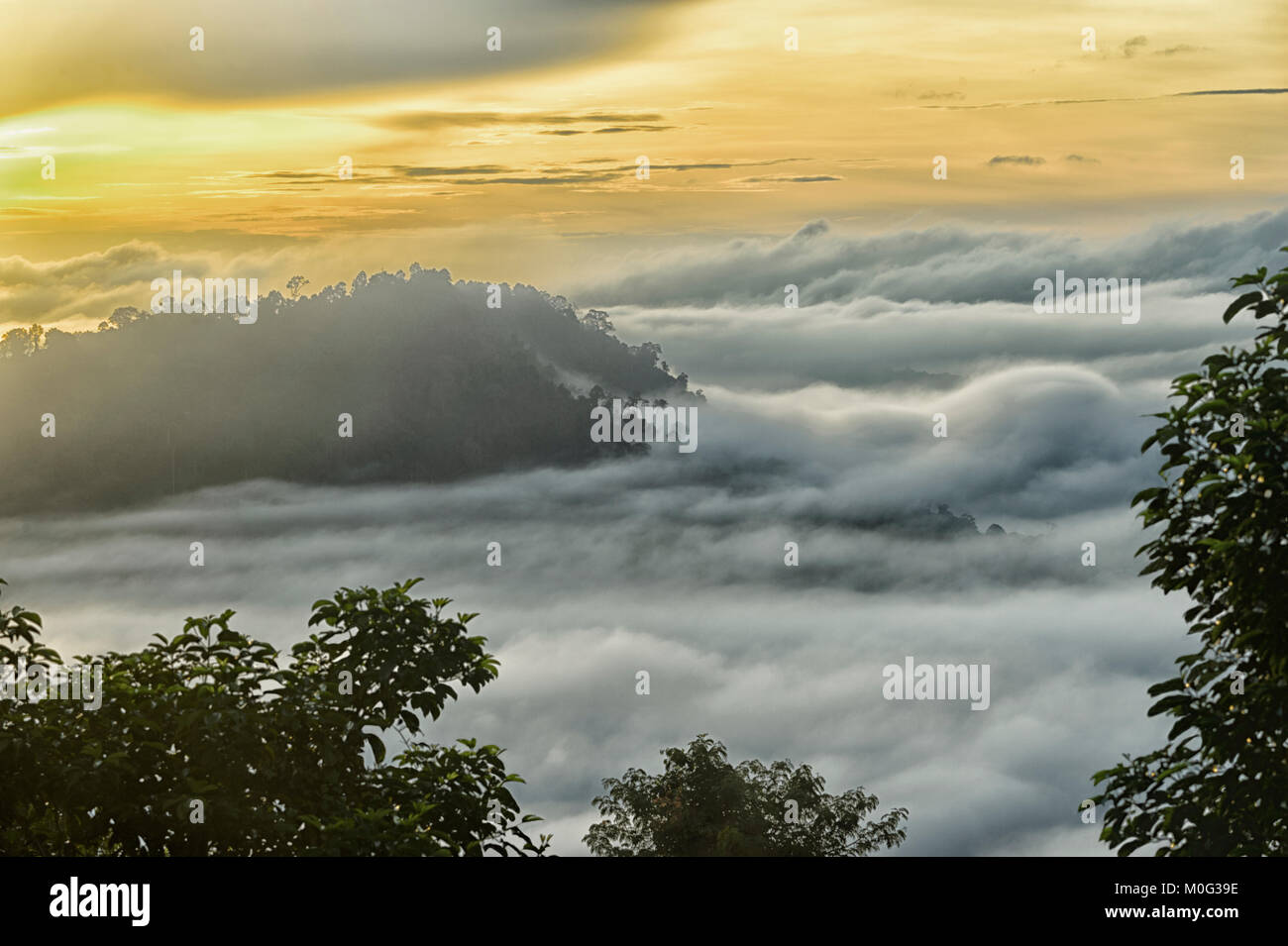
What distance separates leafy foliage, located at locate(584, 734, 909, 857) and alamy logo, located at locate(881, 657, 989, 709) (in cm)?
9428

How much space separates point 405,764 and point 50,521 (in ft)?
526

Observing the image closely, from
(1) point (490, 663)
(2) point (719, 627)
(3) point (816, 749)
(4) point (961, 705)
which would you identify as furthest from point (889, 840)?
(2) point (719, 627)

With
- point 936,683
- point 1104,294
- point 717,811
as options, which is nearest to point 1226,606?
point 717,811

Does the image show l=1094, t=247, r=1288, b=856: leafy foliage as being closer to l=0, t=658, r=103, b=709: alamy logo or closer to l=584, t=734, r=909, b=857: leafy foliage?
l=0, t=658, r=103, b=709: alamy logo

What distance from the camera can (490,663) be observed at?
9.98 meters

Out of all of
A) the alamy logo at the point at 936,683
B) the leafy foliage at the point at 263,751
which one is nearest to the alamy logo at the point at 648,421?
the alamy logo at the point at 936,683

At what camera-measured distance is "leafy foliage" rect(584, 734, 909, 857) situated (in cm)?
2506

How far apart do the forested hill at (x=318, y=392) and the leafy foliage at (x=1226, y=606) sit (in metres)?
161

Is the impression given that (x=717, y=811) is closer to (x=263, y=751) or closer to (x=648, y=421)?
→ (x=263, y=751)

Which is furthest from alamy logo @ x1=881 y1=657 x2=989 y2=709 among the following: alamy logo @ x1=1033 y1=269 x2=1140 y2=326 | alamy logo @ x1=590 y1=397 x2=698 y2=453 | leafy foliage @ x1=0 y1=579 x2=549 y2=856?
leafy foliage @ x1=0 y1=579 x2=549 y2=856

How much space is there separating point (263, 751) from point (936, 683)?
162 m

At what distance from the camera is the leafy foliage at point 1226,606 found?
7.97m
